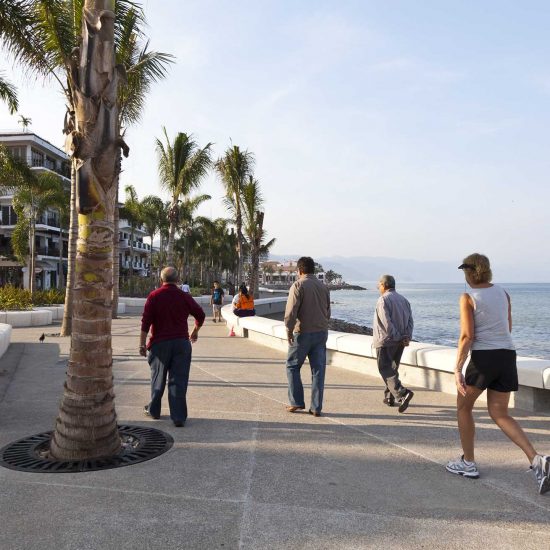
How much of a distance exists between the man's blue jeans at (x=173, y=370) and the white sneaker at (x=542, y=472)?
131 inches

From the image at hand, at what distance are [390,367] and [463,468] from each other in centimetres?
237

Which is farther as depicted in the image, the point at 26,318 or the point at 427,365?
the point at 26,318

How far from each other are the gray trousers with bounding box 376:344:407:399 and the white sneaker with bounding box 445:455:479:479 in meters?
2.09

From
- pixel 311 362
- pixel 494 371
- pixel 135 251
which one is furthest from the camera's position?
pixel 135 251

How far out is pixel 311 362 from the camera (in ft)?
19.8

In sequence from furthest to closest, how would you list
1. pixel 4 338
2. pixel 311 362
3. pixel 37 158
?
1. pixel 37 158
2. pixel 4 338
3. pixel 311 362

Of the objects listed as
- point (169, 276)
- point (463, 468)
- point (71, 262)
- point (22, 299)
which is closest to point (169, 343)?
point (169, 276)

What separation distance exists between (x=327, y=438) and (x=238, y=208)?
2635cm

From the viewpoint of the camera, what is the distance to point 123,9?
1187 centimetres

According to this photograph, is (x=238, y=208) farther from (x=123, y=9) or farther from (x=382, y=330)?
(x=382, y=330)

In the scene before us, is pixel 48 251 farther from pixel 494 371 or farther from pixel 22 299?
pixel 494 371

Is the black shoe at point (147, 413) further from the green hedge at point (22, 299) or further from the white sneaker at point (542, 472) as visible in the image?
the green hedge at point (22, 299)

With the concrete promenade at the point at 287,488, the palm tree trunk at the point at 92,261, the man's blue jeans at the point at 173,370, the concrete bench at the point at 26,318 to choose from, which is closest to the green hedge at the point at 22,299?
the concrete bench at the point at 26,318

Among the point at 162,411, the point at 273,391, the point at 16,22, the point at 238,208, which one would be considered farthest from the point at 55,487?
the point at 238,208
